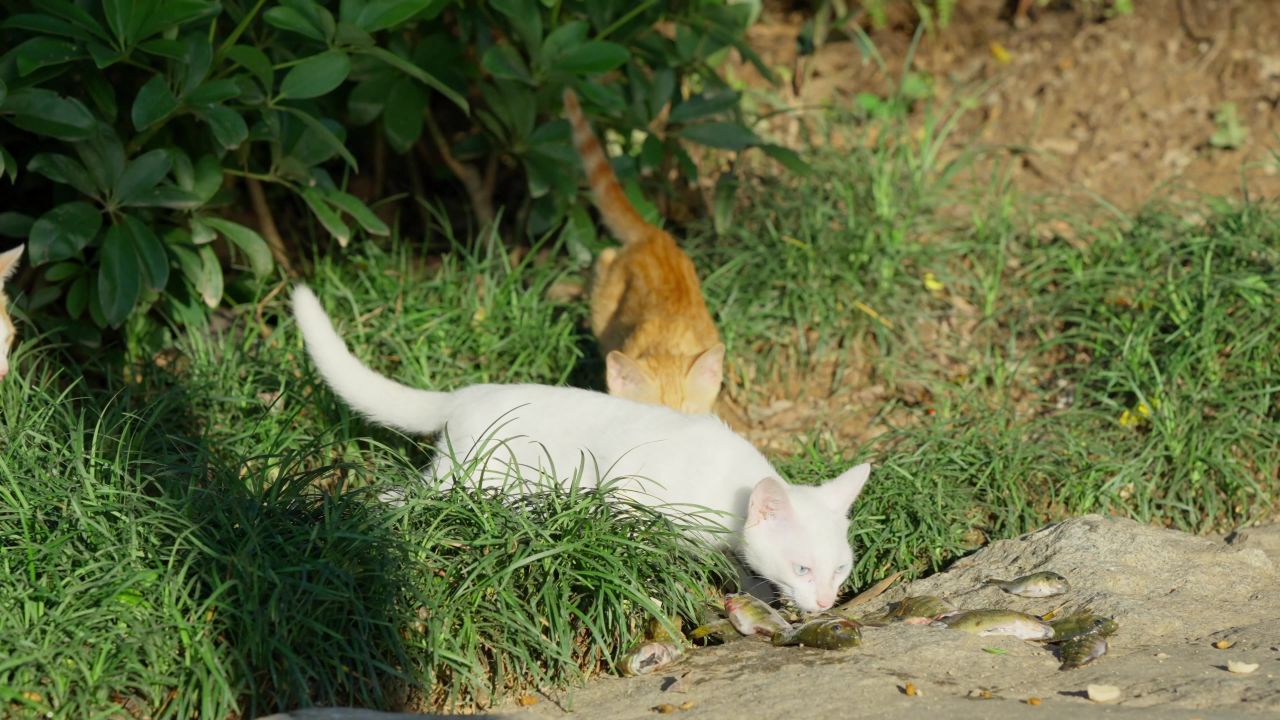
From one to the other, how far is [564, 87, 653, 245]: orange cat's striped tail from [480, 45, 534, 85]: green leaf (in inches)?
8.6

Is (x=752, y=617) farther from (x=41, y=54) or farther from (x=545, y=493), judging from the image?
(x=41, y=54)

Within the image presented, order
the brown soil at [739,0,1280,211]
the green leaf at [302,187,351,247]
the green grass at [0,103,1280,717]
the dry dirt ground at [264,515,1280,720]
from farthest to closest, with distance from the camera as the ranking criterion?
the brown soil at [739,0,1280,211] < the green leaf at [302,187,351,247] < the green grass at [0,103,1280,717] < the dry dirt ground at [264,515,1280,720]

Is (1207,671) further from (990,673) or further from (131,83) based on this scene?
(131,83)

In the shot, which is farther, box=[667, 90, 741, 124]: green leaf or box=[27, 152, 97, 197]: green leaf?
box=[667, 90, 741, 124]: green leaf

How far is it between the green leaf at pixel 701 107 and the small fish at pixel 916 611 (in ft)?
8.15

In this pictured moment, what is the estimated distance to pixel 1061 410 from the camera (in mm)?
5449

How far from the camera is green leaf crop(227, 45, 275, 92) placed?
4.43 m

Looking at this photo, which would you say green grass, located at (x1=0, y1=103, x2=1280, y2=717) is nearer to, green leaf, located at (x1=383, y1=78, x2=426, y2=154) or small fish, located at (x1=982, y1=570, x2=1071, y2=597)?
small fish, located at (x1=982, y1=570, x2=1071, y2=597)

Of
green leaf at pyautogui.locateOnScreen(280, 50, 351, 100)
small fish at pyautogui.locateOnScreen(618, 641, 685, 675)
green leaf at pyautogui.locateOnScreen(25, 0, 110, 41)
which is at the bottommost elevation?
small fish at pyautogui.locateOnScreen(618, 641, 685, 675)

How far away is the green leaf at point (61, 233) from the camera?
4.45 meters

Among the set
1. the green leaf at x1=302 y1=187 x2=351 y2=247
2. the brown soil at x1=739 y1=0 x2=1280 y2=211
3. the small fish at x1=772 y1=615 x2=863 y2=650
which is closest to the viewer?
the small fish at x1=772 y1=615 x2=863 y2=650

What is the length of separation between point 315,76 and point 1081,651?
3.02 meters

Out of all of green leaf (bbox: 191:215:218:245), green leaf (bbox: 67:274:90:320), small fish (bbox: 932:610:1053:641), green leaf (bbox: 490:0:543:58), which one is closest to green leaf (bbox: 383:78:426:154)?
green leaf (bbox: 490:0:543:58)

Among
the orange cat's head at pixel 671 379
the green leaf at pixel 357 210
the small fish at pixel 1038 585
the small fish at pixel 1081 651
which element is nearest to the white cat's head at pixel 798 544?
the small fish at pixel 1038 585
